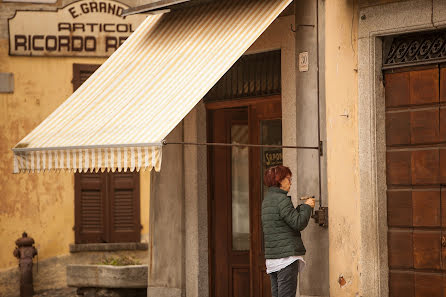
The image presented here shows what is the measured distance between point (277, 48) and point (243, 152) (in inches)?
70.4

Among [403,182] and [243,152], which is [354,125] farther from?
[243,152]

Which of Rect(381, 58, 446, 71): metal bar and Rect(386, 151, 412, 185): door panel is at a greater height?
Rect(381, 58, 446, 71): metal bar

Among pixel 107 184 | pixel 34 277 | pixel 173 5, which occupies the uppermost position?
pixel 173 5

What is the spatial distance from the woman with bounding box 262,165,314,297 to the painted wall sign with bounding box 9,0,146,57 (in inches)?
284

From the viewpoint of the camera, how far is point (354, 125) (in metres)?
10.1

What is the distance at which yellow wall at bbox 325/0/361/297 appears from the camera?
10141mm

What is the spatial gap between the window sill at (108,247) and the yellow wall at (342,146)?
6.26 m

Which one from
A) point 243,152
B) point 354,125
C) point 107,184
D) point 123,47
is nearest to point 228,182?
point 243,152

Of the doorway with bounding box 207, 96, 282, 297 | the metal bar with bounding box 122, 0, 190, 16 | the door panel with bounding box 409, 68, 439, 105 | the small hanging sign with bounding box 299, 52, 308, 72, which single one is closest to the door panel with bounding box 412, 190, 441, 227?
the door panel with bounding box 409, 68, 439, 105

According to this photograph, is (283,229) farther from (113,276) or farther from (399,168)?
(113,276)

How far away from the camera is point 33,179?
16062 millimetres

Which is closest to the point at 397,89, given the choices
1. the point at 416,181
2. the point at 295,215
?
the point at 416,181

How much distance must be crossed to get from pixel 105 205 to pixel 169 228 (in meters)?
3.73

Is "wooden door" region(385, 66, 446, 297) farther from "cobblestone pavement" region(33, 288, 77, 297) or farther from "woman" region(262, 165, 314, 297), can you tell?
"cobblestone pavement" region(33, 288, 77, 297)
